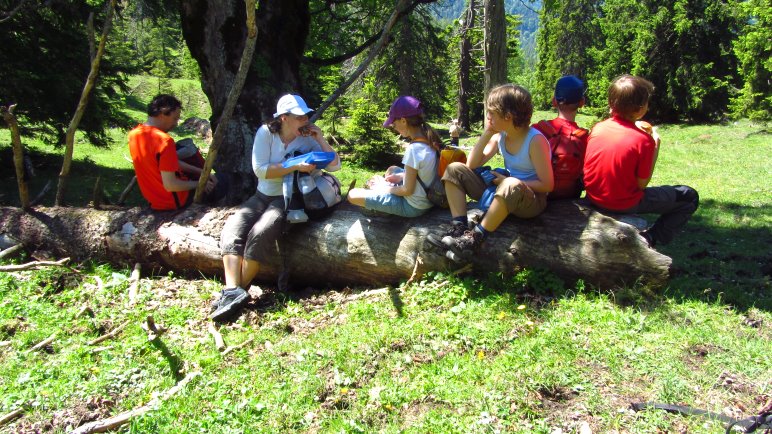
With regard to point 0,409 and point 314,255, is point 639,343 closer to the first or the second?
point 314,255

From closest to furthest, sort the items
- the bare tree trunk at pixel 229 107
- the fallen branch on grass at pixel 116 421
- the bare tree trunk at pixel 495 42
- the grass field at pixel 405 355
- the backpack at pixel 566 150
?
the grass field at pixel 405 355
the fallen branch on grass at pixel 116 421
the backpack at pixel 566 150
the bare tree trunk at pixel 229 107
the bare tree trunk at pixel 495 42

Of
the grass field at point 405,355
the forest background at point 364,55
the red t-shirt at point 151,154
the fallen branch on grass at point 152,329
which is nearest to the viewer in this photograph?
the grass field at point 405,355

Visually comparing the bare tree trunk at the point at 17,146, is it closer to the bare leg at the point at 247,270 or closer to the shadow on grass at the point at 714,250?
the shadow on grass at the point at 714,250

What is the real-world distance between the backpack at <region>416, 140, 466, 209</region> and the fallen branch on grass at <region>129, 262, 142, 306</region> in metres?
3.29

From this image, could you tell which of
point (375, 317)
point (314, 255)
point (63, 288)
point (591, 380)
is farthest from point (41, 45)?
point (591, 380)

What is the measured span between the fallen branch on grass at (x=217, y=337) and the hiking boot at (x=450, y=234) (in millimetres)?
2076

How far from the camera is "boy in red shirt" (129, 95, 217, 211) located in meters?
5.87

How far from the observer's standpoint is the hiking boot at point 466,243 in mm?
4621

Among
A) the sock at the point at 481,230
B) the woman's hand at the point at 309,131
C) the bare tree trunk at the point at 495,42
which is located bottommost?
the sock at the point at 481,230

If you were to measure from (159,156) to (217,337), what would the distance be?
7.84 ft

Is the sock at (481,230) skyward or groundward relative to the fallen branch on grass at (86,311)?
skyward

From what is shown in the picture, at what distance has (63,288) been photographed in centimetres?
595

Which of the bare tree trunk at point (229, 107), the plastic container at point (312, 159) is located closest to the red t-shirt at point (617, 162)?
the plastic container at point (312, 159)

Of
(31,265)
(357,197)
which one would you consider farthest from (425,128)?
(31,265)
